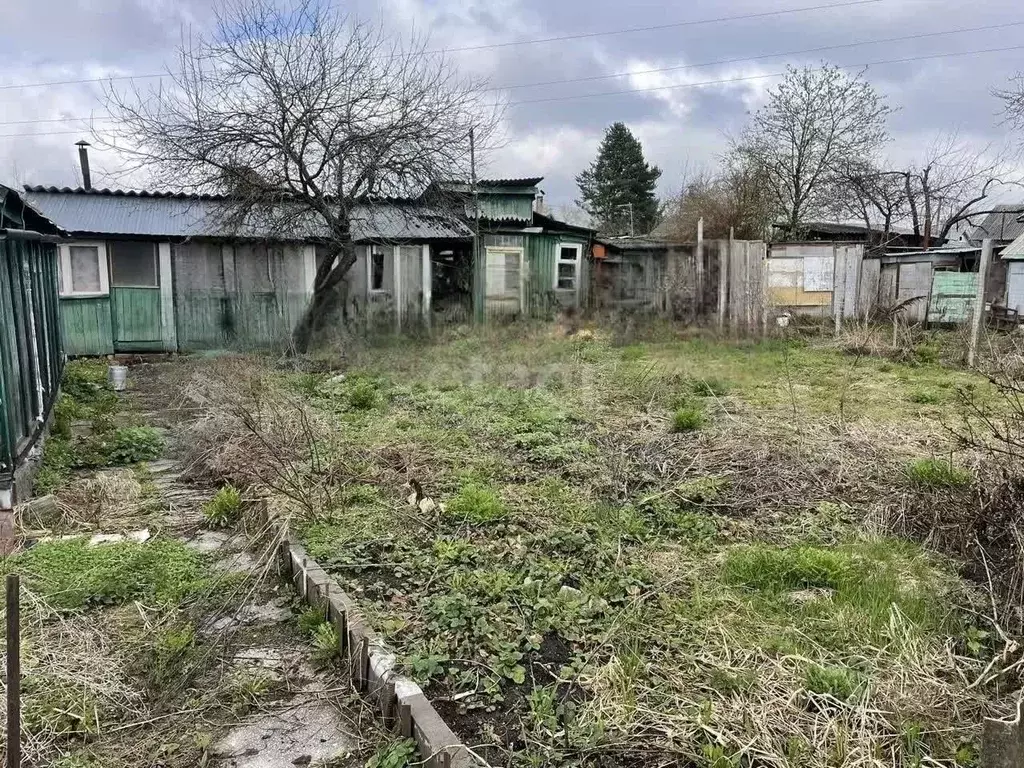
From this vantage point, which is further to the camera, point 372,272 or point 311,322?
point 372,272

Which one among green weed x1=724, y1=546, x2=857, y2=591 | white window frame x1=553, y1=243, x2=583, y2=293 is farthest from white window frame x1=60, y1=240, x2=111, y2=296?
green weed x1=724, y1=546, x2=857, y2=591

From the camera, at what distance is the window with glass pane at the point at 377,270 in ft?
47.8

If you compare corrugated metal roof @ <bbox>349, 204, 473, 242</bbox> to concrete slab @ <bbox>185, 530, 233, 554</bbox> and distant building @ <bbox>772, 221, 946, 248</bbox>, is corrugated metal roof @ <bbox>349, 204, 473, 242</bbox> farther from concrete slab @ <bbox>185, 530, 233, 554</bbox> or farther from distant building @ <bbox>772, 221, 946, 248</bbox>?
distant building @ <bbox>772, 221, 946, 248</bbox>

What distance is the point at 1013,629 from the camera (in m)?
2.92

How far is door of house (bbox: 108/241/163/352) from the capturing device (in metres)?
12.8

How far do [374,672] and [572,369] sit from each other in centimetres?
721

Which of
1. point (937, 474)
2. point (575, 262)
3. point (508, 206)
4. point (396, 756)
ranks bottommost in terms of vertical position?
point (396, 756)

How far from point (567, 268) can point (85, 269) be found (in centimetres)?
975

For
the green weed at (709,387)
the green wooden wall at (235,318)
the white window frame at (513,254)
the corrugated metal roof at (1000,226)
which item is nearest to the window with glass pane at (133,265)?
the green wooden wall at (235,318)

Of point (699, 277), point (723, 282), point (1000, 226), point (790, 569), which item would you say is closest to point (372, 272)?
point (699, 277)

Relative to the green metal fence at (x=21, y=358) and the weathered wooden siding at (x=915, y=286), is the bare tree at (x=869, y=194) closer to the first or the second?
the weathered wooden siding at (x=915, y=286)

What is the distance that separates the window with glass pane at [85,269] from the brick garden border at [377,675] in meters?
11.1

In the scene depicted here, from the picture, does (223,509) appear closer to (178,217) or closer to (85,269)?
(85,269)

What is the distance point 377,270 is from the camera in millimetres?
14656
